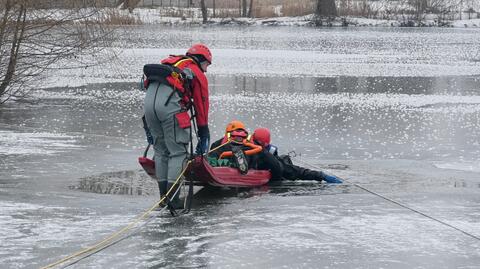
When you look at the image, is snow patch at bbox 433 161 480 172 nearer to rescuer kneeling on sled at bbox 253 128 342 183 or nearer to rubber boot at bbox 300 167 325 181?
rescuer kneeling on sled at bbox 253 128 342 183

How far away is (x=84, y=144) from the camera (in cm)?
1422

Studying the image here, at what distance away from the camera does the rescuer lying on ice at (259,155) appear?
10.5 m

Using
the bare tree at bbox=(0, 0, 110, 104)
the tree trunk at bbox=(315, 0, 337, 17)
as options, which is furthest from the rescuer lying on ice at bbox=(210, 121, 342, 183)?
the tree trunk at bbox=(315, 0, 337, 17)

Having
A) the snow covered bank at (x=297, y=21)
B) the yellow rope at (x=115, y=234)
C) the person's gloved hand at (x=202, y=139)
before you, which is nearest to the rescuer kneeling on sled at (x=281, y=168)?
the person's gloved hand at (x=202, y=139)

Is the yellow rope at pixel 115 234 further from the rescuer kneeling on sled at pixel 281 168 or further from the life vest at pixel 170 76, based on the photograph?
the rescuer kneeling on sled at pixel 281 168

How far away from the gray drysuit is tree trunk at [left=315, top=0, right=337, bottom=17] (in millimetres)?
55071

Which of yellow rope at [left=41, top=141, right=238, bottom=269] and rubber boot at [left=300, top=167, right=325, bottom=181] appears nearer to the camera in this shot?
yellow rope at [left=41, top=141, right=238, bottom=269]

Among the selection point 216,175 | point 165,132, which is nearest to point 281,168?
point 216,175

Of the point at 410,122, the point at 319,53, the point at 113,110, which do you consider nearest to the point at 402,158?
the point at 410,122

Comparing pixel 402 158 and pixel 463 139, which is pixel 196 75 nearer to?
pixel 402 158

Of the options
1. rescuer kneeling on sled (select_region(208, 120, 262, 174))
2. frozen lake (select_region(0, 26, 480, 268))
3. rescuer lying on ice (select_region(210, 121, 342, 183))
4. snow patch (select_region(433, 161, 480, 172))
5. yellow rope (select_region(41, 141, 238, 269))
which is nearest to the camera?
yellow rope (select_region(41, 141, 238, 269))

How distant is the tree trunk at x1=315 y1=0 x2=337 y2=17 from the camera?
63.2 m

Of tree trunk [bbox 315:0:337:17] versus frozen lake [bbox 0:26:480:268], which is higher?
tree trunk [bbox 315:0:337:17]

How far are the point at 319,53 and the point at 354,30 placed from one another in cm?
1968
